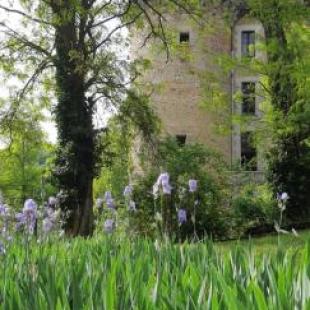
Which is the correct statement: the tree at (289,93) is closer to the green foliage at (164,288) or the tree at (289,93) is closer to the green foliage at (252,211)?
the green foliage at (252,211)

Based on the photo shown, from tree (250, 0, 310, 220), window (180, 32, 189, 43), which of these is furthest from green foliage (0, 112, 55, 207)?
window (180, 32, 189, 43)

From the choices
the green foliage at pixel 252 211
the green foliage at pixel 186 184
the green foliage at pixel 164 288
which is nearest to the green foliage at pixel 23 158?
the green foliage at pixel 186 184

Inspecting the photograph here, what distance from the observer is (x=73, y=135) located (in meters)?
15.1

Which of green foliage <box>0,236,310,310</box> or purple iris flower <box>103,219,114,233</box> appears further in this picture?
purple iris flower <box>103,219,114,233</box>

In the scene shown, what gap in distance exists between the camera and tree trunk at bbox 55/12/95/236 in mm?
15141

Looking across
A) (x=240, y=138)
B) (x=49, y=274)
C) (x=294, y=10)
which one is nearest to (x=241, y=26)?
(x=240, y=138)

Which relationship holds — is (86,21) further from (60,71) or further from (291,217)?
(291,217)

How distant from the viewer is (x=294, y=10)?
40.8 ft

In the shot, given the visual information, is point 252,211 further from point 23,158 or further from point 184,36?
point 184,36

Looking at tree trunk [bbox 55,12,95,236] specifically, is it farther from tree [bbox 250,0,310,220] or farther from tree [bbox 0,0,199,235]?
tree [bbox 250,0,310,220]

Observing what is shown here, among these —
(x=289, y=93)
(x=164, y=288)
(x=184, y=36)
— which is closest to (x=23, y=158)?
(x=184, y=36)

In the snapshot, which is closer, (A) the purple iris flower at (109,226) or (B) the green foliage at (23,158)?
(A) the purple iris flower at (109,226)

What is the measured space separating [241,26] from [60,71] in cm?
1730

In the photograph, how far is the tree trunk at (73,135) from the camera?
15.1 metres
